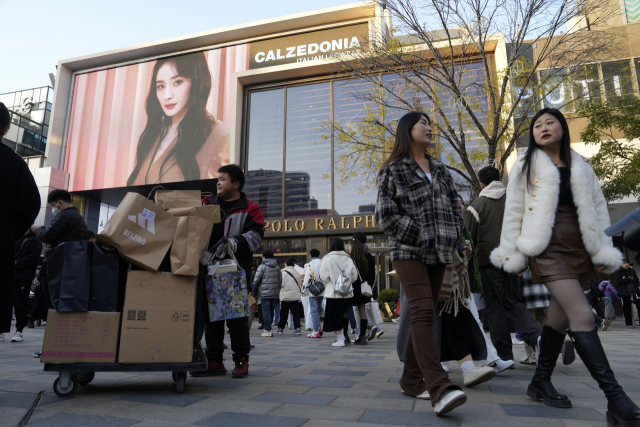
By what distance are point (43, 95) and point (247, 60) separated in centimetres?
2270

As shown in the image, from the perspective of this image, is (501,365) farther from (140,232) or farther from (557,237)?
(140,232)

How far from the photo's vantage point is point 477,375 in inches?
125

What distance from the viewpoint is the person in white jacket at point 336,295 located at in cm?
757

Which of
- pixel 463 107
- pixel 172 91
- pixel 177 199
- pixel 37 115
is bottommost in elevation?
pixel 177 199

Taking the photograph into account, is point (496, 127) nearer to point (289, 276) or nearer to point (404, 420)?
point (289, 276)

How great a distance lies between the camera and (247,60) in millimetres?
21453

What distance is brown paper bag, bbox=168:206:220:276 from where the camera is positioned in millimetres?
3250

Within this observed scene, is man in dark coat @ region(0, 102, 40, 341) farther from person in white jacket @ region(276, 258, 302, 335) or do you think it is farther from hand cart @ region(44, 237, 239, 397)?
person in white jacket @ region(276, 258, 302, 335)

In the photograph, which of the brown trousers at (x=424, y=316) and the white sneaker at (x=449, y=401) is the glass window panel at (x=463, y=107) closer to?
the brown trousers at (x=424, y=316)

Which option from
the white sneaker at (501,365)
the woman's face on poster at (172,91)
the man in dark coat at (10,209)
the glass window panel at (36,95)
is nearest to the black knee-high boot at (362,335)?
the white sneaker at (501,365)

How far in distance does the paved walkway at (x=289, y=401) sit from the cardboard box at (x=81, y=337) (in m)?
0.26

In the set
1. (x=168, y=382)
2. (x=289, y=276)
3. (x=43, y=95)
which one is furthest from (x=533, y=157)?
(x=43, y=95)

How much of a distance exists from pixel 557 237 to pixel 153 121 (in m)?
22.5

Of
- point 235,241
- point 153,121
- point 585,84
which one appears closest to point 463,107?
point 585,84
